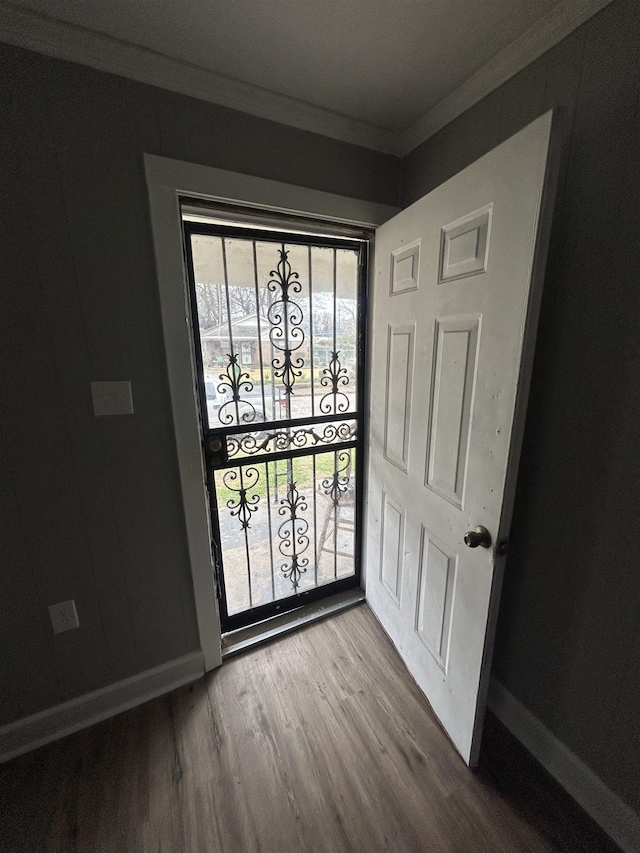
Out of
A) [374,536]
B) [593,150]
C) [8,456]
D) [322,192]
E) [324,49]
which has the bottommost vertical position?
[374,536]

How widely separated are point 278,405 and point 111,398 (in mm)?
681

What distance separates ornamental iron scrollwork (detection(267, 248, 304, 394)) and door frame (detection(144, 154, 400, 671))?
0.24 m

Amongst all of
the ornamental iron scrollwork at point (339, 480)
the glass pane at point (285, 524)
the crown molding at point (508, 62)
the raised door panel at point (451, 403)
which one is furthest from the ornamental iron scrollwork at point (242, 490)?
the crown molding at point (508, 62)

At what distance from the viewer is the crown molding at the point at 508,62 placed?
2.80ft

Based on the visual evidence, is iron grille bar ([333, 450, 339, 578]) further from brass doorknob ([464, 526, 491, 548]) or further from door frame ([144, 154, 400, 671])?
brass doorknob ([464, 526, 491, 548])

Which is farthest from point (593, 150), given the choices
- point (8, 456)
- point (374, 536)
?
point (8, 456)

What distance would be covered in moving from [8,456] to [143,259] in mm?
802

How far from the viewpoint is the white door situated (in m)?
Answer: 0.85

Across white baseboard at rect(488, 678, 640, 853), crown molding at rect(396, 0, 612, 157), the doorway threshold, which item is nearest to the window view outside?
the doorway threshold

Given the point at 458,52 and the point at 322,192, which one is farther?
the point at 322,192

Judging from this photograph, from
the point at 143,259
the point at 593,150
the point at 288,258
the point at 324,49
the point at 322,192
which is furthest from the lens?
the point at 288,258

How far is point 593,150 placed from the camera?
86cm

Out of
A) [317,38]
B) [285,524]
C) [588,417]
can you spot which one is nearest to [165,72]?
[317,38]

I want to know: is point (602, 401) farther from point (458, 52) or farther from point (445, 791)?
point (445, 791)
